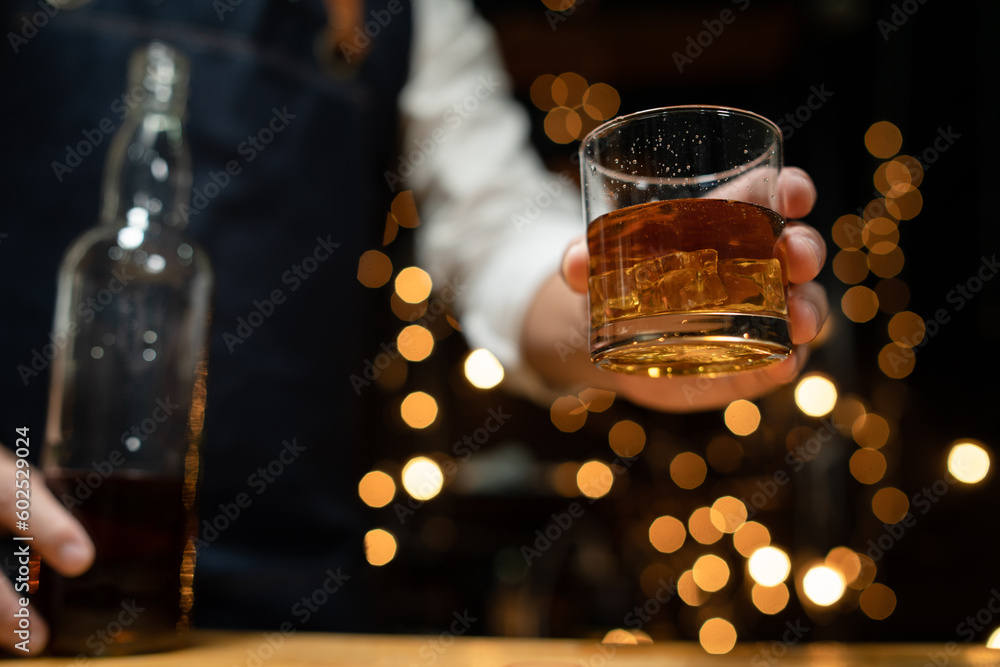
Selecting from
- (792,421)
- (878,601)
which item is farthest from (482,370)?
(878,601)

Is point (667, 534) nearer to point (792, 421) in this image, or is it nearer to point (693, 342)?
point (792, 421)

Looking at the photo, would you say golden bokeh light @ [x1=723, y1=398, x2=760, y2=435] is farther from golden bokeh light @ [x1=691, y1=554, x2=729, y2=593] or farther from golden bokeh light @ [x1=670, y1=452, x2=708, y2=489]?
golden bokeh light @ [x1=691, y1=554, x2=729, y2=593]

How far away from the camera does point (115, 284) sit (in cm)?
79

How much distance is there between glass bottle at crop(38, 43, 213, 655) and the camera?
705 mm

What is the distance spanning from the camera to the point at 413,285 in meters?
3.89

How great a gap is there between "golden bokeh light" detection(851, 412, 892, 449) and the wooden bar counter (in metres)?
2.16

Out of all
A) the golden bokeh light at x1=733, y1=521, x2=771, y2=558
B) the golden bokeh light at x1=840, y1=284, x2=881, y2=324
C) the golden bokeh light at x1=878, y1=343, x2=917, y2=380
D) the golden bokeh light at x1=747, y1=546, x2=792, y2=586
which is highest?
the golden bokeh light at x1=840, y1=284, x2=881, y2=324

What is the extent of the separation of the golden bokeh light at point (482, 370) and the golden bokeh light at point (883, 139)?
1.88 metres

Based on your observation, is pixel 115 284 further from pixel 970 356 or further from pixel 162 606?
pixel 970 356

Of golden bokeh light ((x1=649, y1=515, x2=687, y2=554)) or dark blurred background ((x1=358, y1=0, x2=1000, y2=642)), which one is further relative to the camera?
golden bokeh light ((x1=649, y1=515, x2=687, y2=554))

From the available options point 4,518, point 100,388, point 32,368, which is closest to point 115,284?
point 100,388

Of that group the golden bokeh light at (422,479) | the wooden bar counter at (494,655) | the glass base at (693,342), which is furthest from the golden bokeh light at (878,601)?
the glass base at (693,342)

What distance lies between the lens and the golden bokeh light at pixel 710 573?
3.15m

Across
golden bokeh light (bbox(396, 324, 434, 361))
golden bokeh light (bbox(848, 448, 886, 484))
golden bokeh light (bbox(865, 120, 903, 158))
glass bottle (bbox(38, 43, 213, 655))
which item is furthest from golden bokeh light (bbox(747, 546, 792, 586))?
glass bottle (bbox(38, 43, 213, 655))
